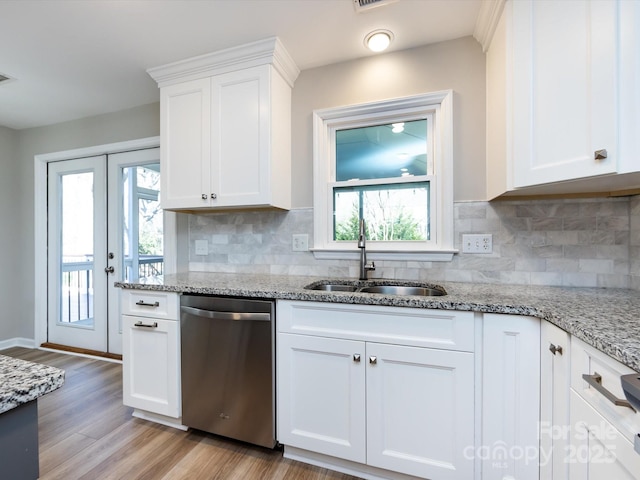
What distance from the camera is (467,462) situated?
4.04ft

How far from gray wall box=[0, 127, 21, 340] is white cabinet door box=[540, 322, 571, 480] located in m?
4.62

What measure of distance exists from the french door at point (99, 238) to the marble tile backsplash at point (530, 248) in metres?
1.45

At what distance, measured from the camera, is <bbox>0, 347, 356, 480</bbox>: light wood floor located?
1438 mm

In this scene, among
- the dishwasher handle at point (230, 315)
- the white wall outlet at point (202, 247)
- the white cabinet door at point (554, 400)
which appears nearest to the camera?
the white cabinet door at point (554, 400)

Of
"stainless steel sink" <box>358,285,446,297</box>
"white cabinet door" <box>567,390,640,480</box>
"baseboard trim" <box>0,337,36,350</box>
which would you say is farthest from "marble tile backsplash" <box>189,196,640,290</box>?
"baseboard trim" <box>0,337,36,350</box>

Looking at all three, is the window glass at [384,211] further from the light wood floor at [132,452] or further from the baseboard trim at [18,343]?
the baseboard trim at [18,343]

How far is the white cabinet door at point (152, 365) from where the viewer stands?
66.8 inches

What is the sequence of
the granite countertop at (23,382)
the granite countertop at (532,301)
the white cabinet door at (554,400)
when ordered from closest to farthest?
the granite countertop at (23,382) < the granite countertop at (532,301) < the white cabinet door at (554,400)

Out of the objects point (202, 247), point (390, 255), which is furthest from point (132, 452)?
point (390, 255)

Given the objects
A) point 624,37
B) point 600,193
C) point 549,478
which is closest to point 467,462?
point 549,478

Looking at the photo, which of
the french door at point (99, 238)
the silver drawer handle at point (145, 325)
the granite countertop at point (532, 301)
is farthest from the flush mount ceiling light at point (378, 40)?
the silver drawer handle at point (145, 325)

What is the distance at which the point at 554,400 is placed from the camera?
1066 millimetres

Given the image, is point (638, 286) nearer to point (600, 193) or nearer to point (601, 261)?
point (601, 261)

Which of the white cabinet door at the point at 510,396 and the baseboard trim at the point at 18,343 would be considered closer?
the white cabinet door at the point at 510,396
